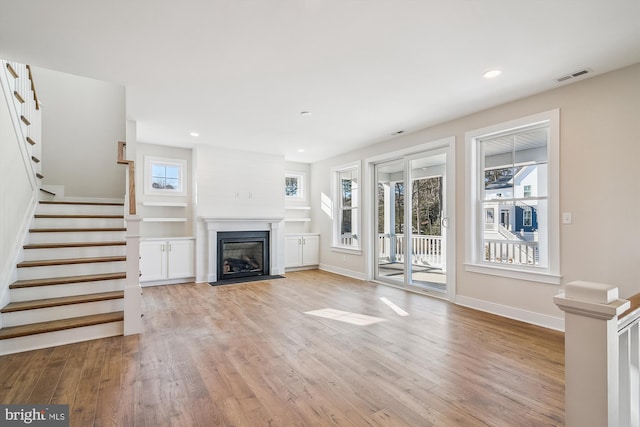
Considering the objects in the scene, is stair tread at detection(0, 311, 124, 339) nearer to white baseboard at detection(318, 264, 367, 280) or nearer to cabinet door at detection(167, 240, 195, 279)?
cabinet door at detection(167, 240, 195, 279)

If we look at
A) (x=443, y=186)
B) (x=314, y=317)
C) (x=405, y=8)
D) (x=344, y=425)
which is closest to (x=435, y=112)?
(x=443, y=186)

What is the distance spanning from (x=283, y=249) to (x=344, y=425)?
5002 mm

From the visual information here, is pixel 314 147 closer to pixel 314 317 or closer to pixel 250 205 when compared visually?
pixel 250 205

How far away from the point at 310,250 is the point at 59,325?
190 inches

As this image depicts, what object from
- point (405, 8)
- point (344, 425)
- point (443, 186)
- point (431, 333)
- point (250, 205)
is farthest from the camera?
point (250, 205)

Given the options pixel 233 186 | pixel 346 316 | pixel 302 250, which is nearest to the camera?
pixel 346 316

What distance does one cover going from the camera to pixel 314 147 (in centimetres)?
600

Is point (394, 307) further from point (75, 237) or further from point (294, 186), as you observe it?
point (294, 186)

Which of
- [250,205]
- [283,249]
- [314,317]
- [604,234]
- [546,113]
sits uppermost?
[546,113]

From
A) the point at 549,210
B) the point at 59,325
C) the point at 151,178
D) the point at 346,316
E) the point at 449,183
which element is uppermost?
the point at 151,178

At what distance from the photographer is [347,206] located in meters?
6.62

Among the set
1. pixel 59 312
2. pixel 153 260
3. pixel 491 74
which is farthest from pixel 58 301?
Result: pixel 491 74

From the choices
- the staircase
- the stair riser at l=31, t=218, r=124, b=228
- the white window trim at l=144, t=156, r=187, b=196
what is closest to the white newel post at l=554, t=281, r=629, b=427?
the staircase

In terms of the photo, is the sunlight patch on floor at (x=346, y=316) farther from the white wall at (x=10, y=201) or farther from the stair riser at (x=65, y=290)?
the white wall at (x=10, y=201)
